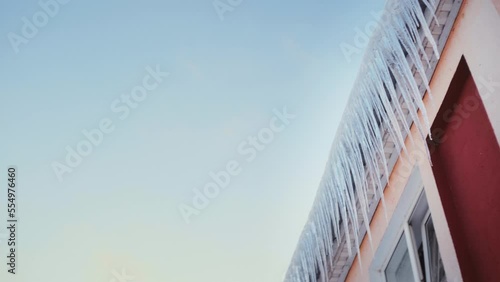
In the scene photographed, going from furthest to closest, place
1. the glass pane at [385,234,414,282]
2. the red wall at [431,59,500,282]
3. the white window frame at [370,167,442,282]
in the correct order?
the glass pane at [385,234,414,282], the white window frame at [370,167,442,282], the red wall at [431,59,500,282]

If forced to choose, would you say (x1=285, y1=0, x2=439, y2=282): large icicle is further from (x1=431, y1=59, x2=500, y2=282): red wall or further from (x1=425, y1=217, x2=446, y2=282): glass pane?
(x1=425, y1=217, x2=446, y2=282): glass pane

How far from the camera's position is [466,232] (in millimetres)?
3014

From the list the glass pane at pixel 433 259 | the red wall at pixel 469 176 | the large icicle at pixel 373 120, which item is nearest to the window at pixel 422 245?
the glass pane at pixel 433 259

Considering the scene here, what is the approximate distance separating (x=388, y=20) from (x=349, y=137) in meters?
0.93

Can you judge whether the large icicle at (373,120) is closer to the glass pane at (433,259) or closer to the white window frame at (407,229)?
the white window frame at (407,229)

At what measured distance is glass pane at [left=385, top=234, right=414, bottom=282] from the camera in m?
4.12

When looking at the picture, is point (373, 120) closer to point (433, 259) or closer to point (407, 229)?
point (407, 229)

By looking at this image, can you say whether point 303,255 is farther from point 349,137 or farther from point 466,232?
point 466,232

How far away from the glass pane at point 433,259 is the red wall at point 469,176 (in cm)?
50

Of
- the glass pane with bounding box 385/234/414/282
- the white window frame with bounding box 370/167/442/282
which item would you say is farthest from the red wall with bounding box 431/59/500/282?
the glass pane with bounding box 385/234/414/282

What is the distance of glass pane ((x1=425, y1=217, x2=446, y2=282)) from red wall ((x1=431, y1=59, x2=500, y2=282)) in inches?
19.8

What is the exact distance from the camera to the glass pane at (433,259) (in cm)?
346

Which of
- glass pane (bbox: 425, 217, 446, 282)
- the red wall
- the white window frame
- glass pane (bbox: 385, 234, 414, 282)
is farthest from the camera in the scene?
glass pane (bbox: 385, 234, 414, 282)

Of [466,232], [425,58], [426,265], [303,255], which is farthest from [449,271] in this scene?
[303,255]
